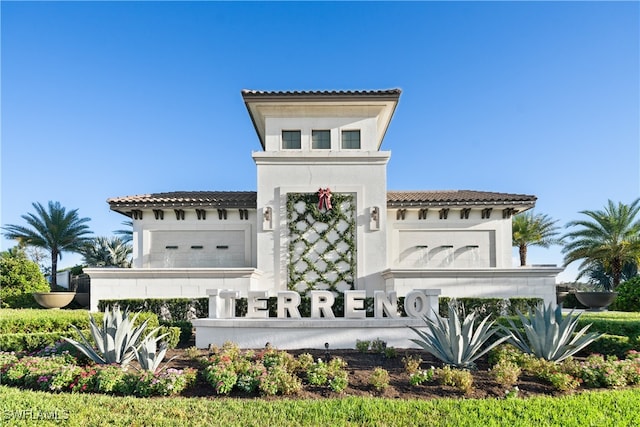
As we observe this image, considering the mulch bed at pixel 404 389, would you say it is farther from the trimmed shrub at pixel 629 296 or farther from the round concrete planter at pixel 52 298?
the round concrete planter at pixel 52 298

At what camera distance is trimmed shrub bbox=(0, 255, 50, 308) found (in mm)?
25812

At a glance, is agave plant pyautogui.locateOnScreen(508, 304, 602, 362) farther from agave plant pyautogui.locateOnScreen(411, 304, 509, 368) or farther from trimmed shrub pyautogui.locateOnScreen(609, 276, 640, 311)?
trimmed shrub pyautogui.locateOnScreen(609, 276, 640, 311)

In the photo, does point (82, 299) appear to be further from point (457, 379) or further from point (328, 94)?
point (457, 379)

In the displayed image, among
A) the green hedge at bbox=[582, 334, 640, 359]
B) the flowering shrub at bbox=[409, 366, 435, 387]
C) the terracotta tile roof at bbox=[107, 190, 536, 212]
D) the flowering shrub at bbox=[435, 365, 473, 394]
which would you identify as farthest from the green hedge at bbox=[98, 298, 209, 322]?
the green hedge at bbox=[582, 334, 640, 359]

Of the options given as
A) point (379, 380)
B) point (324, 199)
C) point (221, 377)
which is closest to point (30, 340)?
point (221, 377)

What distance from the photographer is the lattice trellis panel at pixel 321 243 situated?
2025cm

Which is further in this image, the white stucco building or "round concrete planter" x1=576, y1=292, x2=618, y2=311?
"round concrete planter" x1=576, y1=292, x2=618, y2=311

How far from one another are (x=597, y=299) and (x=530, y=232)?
36.5ft

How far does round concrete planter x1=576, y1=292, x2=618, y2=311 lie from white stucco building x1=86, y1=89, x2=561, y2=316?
20.1ft

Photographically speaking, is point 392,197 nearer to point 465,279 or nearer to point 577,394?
point 465,279

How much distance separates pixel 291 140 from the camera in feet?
69.2

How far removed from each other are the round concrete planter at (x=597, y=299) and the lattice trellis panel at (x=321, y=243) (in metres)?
13.8

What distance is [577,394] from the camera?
8008mm

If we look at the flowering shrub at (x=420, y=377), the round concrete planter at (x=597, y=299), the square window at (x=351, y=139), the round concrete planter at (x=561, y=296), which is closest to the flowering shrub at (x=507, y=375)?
the flowering shrub at (x=420, y=377)
